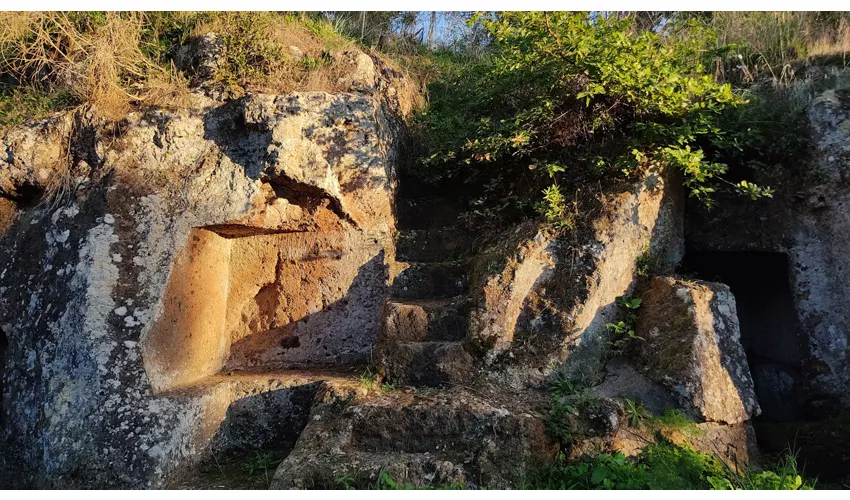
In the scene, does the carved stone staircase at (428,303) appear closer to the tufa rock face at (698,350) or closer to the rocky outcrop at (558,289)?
the rocky outcrop at (558,289)

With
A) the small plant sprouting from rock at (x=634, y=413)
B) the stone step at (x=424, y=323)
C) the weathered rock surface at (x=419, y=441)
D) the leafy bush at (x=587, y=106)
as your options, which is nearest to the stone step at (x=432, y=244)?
the leafy bush at (x=587, y=106)

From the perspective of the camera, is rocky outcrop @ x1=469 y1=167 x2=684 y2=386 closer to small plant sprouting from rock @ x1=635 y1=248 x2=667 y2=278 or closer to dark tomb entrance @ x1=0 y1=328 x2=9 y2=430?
small plant sprouting from rock @ x1=635 y1=248 x2=667 y2=278

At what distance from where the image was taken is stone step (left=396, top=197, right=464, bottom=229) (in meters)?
5.93

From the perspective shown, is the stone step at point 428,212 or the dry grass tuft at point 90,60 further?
the stone step at point 428,212

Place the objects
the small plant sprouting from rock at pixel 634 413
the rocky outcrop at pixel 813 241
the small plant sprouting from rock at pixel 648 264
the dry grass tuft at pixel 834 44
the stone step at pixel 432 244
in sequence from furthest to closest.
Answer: the dry grass tuft at pixel 834 44
the stone step at pixel 432 244
the rocky outcrop at pixel 813 241
the small plant sprouting from rock at pixel 648 264
the small plant sprouting from rock at pixel 634 413

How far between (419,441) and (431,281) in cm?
178

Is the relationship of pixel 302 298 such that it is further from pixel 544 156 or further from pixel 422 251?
pixel 544 156

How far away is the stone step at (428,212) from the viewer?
233 inches

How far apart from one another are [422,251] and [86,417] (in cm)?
318

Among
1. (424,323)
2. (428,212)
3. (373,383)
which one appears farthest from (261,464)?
(428,212)

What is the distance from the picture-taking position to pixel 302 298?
5.20 m

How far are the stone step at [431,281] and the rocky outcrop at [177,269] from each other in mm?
170

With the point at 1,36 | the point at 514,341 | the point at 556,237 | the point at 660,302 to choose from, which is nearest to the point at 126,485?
the point at 514,341

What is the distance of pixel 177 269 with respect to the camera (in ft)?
14.8
